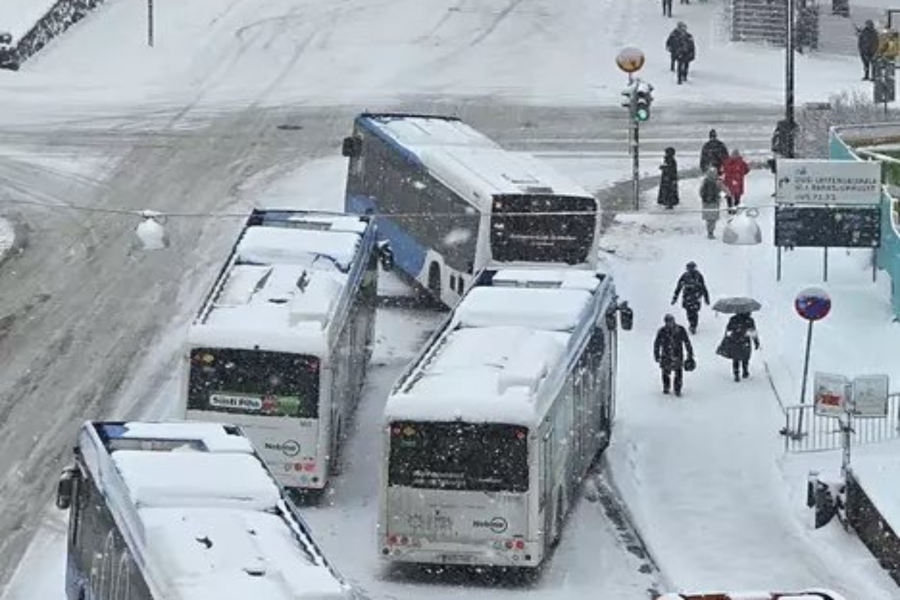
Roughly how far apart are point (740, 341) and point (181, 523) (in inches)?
614

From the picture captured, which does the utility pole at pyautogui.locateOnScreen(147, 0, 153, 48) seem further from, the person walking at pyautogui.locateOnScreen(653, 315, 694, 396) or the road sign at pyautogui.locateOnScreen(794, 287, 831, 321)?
the road sign at pyautogui.locateOnScreen(794, 287, 831, 321)

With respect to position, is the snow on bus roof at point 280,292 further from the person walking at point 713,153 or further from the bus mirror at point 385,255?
the person walking at point 713,153

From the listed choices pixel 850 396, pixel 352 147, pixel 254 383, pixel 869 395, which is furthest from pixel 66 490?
pixel 352 147

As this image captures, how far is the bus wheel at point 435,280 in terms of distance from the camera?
43406mm

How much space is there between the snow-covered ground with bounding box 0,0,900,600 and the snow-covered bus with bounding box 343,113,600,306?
1.44 metres

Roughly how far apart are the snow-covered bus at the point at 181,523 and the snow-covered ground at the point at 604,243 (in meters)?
3.14

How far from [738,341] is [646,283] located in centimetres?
623

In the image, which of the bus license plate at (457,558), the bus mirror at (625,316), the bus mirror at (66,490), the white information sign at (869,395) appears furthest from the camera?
the bus mirror at (625,316)

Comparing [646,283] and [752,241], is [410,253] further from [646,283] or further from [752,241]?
[752,241]

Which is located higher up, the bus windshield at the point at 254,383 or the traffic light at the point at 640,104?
the traffic light at the point at 640,104

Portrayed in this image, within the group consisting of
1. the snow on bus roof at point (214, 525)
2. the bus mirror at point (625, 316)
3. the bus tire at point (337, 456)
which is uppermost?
the snow on bus roof at point (214, 525)

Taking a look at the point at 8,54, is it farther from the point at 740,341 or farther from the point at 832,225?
the point at 740,341

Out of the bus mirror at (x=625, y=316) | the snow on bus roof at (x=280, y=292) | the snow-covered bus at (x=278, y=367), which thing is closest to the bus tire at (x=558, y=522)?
the snow-covered bus at (x=278, y=367)

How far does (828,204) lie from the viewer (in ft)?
144
